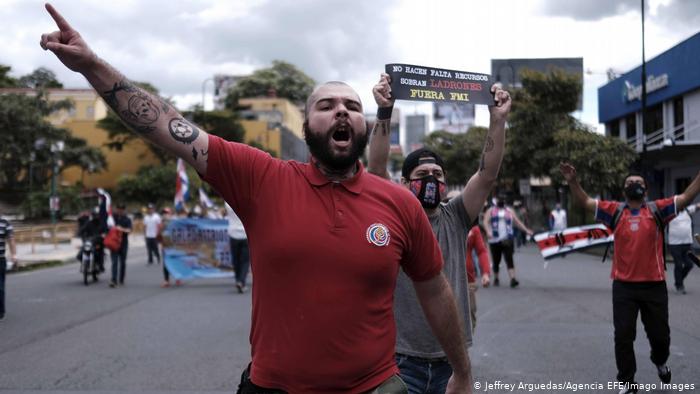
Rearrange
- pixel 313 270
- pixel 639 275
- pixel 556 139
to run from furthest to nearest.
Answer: pixel 556 139, pixel 639 275, pixel 313 270

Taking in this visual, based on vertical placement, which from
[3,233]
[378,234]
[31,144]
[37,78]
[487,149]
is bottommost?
[3,233]

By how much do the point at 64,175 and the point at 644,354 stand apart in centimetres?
5742

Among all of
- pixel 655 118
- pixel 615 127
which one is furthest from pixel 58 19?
pixel 615 127

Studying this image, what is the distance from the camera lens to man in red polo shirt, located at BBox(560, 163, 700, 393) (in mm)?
5523

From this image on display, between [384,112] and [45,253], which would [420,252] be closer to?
[384,112]

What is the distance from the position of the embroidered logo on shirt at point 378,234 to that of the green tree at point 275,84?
7896 cm

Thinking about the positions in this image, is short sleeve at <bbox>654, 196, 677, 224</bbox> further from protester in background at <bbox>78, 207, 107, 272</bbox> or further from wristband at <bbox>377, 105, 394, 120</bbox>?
protester in background at <bbox>78, 207, 107, 272</bbox>

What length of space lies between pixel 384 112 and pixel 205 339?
202 inches

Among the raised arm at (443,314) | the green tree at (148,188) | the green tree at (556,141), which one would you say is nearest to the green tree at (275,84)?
the green tree at (148,188)

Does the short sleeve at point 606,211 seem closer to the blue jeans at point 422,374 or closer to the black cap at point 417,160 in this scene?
the black cap at point 417,160

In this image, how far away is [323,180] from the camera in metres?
2.50

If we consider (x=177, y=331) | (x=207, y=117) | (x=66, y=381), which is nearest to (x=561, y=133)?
(x=177, y=331)

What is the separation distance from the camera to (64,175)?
188ft

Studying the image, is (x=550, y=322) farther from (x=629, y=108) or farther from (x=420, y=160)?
(x=629, y=108)
